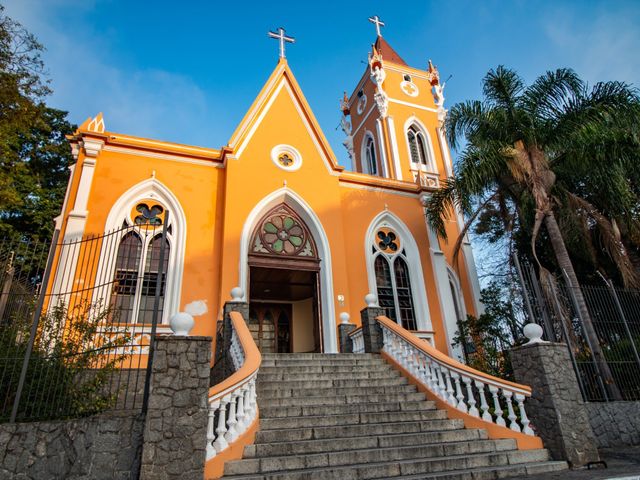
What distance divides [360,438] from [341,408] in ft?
3.42

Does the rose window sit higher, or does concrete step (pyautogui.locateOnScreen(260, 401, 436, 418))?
the rose window

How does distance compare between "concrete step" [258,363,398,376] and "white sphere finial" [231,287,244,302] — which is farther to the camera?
"white sphere finial" [231,287,244,302]

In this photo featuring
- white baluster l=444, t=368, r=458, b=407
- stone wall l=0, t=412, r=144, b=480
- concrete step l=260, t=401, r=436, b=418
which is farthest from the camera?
white baluster l=444, t=368, r=458, b=407

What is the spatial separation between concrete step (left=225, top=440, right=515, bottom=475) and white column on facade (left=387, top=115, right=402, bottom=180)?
13745 mm

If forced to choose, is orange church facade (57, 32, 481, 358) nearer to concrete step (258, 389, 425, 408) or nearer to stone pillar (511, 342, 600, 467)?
concrete step (258, 389, 425, 408)

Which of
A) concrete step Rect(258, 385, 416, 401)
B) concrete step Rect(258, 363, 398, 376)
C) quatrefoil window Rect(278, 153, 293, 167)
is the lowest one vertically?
concrete step Rect(258, 385, 416, 401)

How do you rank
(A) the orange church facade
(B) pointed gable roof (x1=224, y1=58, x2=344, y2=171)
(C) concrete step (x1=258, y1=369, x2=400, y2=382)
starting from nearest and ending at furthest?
1. (C) concrete step (x1=258, y1=369, x2=400, y2=382)
2. (A) the orange church facade
3. (B) pointed gable roof (x1=224, y1=58, x2=344, y2=171)

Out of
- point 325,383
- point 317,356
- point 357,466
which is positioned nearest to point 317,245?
→ point 317,356

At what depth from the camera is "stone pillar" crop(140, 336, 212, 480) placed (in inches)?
179

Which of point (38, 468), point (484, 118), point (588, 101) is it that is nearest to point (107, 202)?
point (38, 468)

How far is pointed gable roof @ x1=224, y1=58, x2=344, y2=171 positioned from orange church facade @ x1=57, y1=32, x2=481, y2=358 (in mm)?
45

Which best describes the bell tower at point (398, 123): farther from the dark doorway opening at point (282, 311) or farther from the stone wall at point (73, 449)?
the stone wall at point (73, 449)

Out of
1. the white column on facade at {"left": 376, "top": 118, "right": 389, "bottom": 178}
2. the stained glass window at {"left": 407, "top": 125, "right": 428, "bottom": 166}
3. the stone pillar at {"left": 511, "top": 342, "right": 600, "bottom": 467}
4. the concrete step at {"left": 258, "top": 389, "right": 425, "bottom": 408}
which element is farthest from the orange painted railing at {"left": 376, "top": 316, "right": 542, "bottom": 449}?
the stained glass window at {"left": 407, "top": 125, "right": 428, "bottom": 166}

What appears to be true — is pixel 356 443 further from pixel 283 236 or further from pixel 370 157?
pixel 370 157
